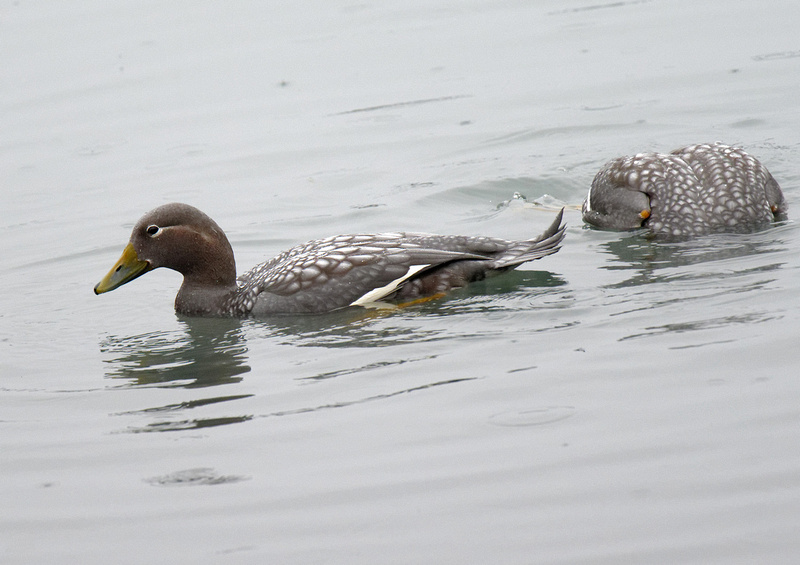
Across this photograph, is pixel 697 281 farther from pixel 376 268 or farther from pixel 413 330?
pixel 376 268

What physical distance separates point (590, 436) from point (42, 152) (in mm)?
10195

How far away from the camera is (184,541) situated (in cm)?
488

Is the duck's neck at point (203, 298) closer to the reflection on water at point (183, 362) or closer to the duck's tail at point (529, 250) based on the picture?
the reflection on water at point (183, 362)

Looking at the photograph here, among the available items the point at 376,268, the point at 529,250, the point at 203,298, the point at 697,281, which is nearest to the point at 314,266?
the point at 376,268

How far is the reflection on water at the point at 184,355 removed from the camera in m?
7.12

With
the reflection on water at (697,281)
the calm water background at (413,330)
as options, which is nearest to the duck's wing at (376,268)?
the calm water background at (413,330)

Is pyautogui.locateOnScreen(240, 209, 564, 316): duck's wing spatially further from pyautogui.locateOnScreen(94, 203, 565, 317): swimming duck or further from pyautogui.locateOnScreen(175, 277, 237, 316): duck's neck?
pyautogui.locateOnScreen(175, 277, 237, 316): duck's neck

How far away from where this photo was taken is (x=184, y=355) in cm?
766

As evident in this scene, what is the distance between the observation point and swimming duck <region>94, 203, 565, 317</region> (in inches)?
322

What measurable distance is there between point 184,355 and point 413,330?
1.57m

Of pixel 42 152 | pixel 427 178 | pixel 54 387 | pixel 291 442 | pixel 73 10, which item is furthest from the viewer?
pixel 73 10

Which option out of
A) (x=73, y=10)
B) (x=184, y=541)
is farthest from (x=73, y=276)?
(x=73, y=10)

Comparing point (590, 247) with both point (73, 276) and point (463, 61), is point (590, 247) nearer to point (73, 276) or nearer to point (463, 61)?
point (73, 276)

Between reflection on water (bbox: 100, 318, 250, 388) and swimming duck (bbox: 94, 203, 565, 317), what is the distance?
0.91ft
